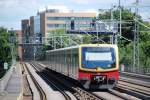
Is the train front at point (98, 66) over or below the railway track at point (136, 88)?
over

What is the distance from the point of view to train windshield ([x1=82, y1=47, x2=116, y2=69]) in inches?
1323

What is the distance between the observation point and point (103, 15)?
141000mm

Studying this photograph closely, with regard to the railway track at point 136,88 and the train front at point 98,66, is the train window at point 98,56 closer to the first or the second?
the train front at point 98,66

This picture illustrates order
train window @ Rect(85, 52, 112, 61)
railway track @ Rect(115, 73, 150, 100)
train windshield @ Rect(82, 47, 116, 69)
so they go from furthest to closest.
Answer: train window @ Rect(85, 52, 112, 61) → train windshield @ Rect(82, 47, 116, 69) → railway track @ Rect(115, 73, 150, 100)

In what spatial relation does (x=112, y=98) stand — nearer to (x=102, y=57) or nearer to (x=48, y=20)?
(x=102, y=57)

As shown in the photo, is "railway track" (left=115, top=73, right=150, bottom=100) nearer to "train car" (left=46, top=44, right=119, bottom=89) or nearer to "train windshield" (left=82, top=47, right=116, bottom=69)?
"train car" (left=46, top=44, right=119, bottom=89)

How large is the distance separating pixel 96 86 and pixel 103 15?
4247 inches

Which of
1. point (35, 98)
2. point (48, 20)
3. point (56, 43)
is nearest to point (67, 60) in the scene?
point (35, 98)

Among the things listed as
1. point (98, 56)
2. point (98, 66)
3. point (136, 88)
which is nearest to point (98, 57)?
point (98, 56)

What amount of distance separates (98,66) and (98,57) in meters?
0.60

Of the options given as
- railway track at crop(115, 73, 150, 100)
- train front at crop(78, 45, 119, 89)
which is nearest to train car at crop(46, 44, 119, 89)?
train front at crop(78, 45, 119, 89)

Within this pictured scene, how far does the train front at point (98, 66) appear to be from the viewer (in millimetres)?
33406

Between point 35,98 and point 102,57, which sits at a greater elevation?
point 102,57

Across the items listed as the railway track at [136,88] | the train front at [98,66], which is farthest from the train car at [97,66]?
the railway track at [136,88]
